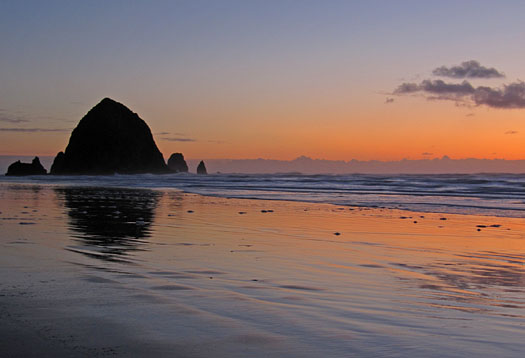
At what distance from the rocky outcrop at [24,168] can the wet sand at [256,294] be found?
110 m

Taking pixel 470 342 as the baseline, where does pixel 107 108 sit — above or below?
above

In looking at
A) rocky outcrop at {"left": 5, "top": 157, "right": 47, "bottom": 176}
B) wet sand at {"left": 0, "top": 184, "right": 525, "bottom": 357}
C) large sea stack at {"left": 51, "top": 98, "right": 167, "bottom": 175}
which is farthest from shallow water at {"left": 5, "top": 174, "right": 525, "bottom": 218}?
large sea stack at {"left": 51, "top": 98, "right": 167, "bottom": 175}

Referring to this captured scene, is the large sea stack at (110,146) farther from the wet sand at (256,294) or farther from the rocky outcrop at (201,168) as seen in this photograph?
the wet sand at (256,294)

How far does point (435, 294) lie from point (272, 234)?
524 centimetres

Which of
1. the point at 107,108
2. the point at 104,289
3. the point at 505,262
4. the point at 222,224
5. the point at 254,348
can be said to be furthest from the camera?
the point at 107,108

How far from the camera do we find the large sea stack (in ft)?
A: 421

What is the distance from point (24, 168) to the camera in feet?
365

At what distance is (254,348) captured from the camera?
11.0 feet

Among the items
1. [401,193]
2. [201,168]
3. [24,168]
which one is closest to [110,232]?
[401,193]

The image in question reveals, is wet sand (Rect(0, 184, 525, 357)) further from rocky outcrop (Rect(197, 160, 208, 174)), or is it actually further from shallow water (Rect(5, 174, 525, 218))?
rocky outcrop (Rect(197, 160, 208, 174))

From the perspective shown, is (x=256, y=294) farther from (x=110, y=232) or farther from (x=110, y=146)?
(x=110, y=146)

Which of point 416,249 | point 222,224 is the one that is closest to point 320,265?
point 416,249

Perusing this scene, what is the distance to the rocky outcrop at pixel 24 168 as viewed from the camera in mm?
108625

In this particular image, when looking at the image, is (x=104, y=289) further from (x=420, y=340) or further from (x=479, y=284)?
(x=479, y=284)
